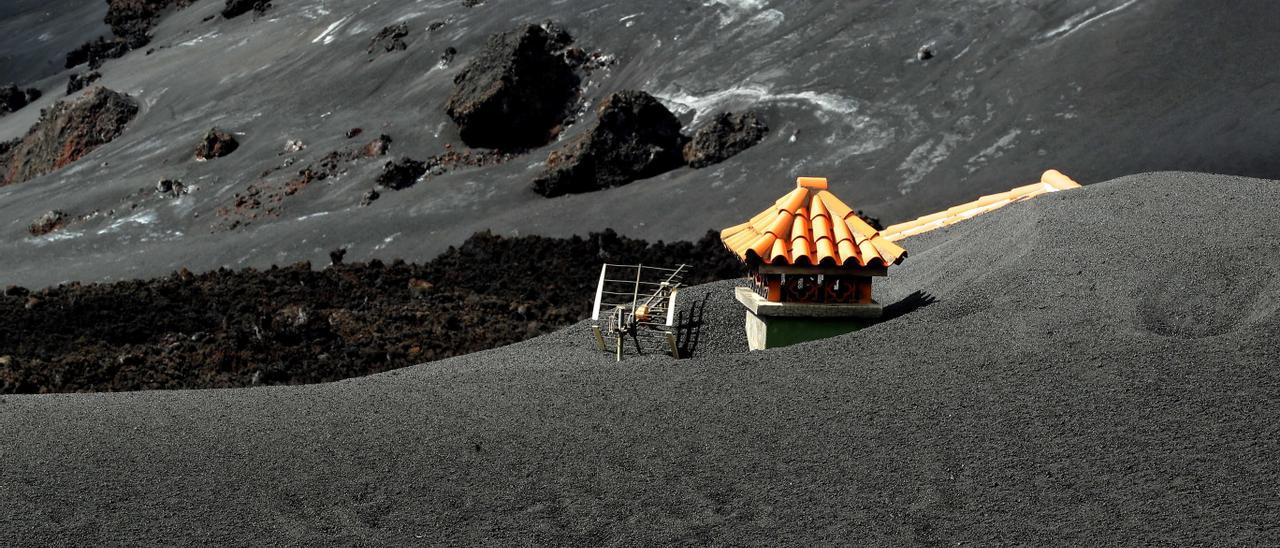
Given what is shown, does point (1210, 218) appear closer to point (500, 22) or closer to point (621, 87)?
point (621, 87)

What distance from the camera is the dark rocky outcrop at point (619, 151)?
23.5 m

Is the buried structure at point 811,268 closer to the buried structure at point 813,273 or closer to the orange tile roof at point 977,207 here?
the buried structure at point 813,273

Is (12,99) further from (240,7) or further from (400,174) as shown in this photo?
(400,174)

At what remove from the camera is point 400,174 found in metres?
25.4

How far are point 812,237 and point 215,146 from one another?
70.0 feet

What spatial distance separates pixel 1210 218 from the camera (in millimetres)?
12062

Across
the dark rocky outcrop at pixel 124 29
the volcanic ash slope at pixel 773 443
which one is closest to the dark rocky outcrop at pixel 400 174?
the volcanic ash slope at pixel 773 443

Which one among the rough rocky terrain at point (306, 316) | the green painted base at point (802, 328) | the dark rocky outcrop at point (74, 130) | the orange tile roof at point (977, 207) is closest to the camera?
the green painted base at point (802, 328)

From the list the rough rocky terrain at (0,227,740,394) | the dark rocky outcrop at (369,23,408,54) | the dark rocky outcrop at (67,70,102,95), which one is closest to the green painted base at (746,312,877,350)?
the rough rocky terrain at (0,227,740,394)

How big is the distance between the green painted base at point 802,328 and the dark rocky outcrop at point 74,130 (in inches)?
1064

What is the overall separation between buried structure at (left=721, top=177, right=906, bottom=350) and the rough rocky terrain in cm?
402

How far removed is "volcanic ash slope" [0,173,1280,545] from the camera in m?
7.61

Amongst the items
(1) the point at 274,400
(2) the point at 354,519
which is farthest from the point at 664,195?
(2) the point at 354,519

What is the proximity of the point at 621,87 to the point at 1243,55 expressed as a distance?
12.3 meters
